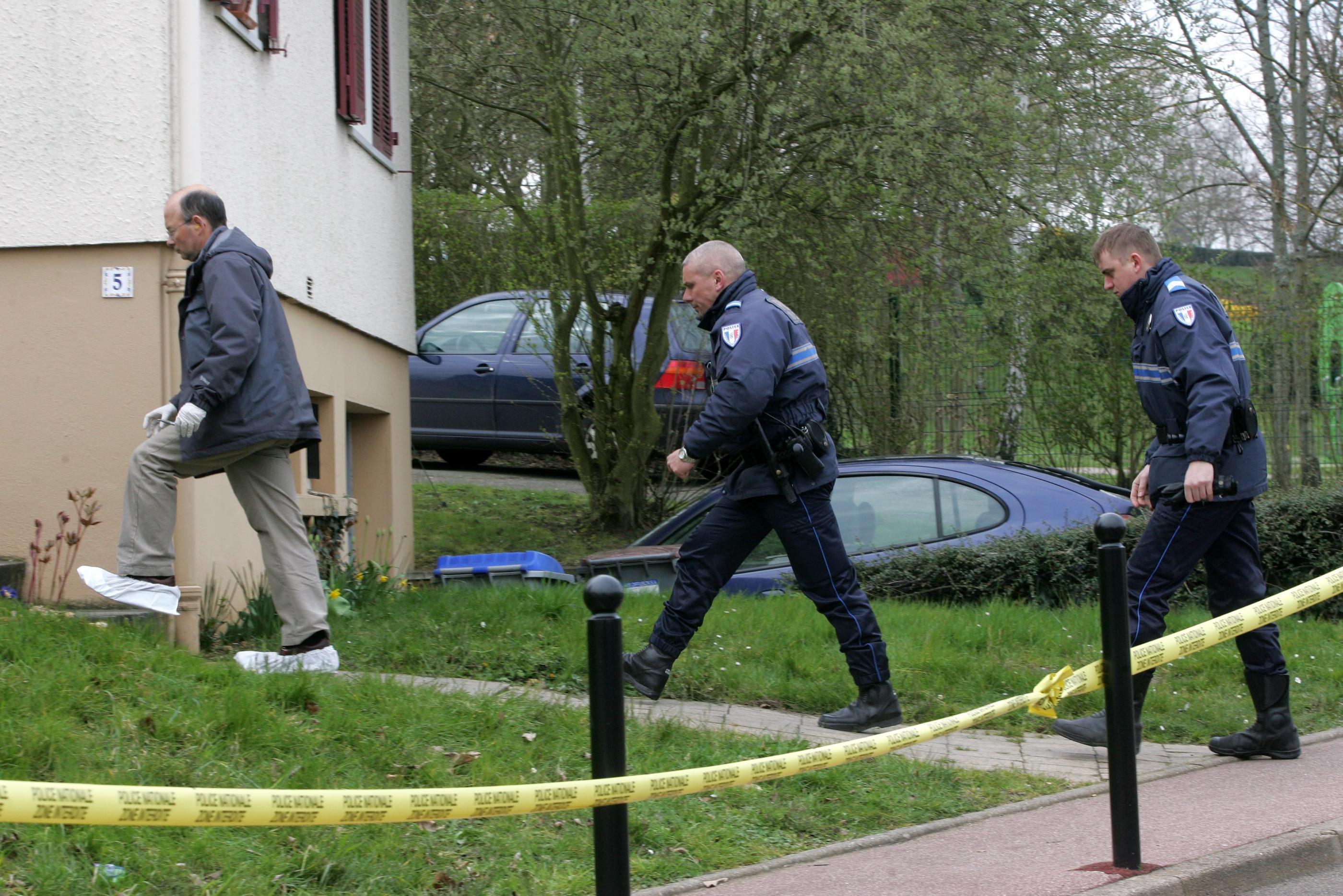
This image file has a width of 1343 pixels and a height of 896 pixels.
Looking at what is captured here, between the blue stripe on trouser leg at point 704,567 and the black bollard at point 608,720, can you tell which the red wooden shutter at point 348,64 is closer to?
the blue stripe on trouser leg at point 704,567

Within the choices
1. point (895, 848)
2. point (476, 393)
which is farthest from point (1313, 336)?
point (895, 848)

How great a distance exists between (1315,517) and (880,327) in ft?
13.0

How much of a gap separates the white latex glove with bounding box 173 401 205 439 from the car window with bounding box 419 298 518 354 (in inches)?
319

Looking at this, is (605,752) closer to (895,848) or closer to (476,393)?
(895,848)

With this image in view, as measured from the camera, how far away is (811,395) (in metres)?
5.61

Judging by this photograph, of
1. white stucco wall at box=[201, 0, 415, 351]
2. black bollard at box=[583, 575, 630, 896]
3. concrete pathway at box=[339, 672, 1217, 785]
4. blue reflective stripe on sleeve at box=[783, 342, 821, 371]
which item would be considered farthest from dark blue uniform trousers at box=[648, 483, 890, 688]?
white stucco wall at box=[201, 0, 415, 351]

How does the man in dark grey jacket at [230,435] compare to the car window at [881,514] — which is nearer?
the man in dark grey jacket at [230,435]

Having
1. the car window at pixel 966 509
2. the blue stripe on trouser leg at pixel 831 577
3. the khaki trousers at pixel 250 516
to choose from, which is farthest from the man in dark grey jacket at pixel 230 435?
the car window at pixel 966 509

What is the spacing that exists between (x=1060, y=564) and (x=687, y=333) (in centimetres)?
434

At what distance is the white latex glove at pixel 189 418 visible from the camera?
17.0ft

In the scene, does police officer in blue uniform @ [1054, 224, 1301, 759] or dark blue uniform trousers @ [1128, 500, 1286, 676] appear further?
dark blue uniform trousers @ [1128, 500, 1286, 676]

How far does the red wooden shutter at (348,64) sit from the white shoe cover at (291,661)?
185 inches

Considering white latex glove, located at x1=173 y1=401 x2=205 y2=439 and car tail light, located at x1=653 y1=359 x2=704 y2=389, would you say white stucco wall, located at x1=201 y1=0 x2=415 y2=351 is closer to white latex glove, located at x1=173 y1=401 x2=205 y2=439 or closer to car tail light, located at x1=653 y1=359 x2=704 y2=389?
white latex glove, located at x1=173 y1=401 x2=205 y2=439

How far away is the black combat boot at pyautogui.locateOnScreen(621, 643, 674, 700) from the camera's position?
5.69m
